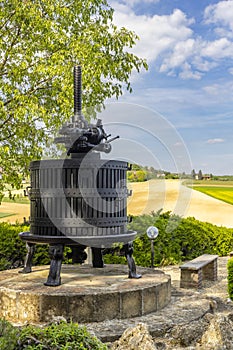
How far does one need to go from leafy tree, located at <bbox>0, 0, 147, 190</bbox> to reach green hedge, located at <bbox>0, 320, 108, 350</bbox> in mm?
6291

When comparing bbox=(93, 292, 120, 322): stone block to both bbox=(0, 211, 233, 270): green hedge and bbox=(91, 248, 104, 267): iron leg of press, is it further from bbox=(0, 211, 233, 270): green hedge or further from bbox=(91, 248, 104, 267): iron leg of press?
bbox=(0, 211, 233, 270): green hedge

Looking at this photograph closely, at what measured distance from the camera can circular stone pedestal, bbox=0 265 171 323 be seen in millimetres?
4984

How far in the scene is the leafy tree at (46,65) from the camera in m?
9.09

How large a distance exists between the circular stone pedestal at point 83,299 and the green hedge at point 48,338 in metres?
1.88

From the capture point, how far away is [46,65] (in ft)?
30.7

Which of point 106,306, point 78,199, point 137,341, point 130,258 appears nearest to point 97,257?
point 130,258

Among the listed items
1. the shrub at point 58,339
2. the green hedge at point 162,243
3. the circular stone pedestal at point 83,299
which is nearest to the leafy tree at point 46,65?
the green hedge at point 162,243

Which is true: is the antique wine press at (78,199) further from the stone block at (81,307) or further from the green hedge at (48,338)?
the green hedge at (48,338)

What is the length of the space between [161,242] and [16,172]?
349 cm

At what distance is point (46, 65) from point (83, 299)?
5633 millimetres

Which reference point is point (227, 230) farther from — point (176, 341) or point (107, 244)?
point (176, 341)

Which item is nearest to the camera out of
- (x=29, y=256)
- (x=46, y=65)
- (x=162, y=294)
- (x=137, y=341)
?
(x=137, y=341)

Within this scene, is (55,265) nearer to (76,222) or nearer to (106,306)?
(76,222)

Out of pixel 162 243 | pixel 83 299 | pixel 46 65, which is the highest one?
pixel 46 65
